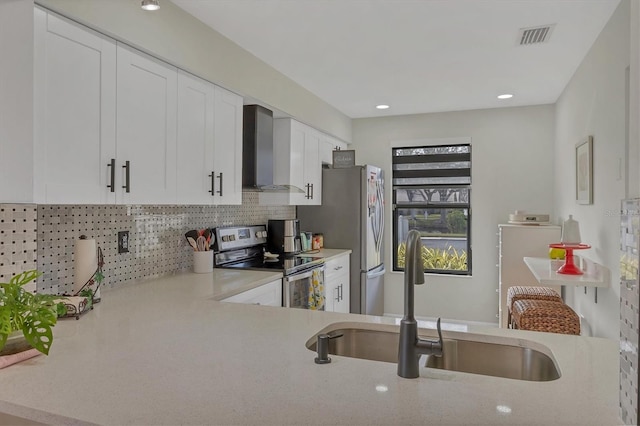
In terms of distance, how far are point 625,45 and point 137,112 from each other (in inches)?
103

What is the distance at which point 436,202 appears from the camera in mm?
5277

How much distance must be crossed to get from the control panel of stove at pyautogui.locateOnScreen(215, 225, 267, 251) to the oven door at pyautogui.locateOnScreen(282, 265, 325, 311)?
25.4 inches

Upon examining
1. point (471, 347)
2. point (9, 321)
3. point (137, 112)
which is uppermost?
point (137, 112)

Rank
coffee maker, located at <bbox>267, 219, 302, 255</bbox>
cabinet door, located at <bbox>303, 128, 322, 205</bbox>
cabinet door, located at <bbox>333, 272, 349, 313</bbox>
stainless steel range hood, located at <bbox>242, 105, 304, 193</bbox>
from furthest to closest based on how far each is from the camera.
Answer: cabinet door, located at <bbox>303, 128, 322, 205</bbox> → cabinet door, located at <bbox>333, 272, 349, 313</bbox> → coffee maker, located at <bbox>267, 219, 302, 255</bbox> → stainless steel range hood, located at <bbox>242, 105, 304, 193</bbox>

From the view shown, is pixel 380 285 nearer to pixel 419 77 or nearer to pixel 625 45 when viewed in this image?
pixel 419 77

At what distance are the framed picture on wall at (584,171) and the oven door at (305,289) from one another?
6.88 feet

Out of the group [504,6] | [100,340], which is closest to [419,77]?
[504,6]

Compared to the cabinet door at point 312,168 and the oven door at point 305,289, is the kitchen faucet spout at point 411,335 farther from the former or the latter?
the cabinet door at point 312,168

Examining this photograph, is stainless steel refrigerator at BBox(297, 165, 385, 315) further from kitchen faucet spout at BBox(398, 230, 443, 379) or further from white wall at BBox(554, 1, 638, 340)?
kitchen faucet spout at BBox(398, 230, 443, 379)

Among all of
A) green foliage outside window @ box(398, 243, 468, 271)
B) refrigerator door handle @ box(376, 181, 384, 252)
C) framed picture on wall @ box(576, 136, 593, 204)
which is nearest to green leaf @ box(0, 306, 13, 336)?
framed picture on wall @ box(576, 136, 593, 204)

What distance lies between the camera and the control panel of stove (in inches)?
134

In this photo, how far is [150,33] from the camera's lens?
228 cm

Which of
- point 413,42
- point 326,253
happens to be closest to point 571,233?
point 413,42

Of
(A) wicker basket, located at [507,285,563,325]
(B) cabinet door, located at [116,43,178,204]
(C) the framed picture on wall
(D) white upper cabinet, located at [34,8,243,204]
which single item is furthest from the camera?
(A) wicker basket, located at [507,285,563,325]
